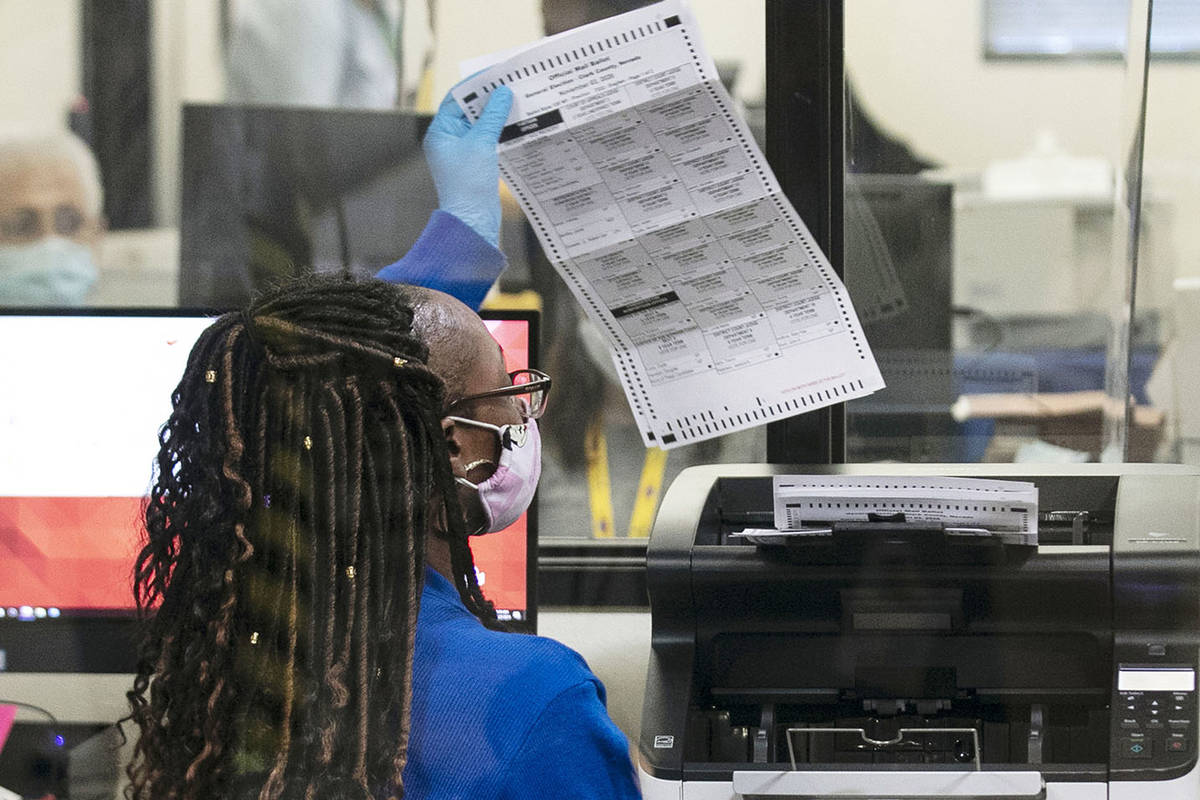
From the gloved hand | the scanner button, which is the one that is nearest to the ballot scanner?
the scanner button

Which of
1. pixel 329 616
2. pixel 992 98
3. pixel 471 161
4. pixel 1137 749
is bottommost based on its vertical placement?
pixel 1137 749

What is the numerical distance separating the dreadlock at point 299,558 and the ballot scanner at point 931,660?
263 millimetres

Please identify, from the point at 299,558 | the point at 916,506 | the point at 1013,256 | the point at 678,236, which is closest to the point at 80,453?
the point at 299,558

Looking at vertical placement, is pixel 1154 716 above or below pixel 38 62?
below

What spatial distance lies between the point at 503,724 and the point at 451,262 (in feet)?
1.84

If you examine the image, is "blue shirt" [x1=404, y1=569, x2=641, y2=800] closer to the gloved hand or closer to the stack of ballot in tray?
the stack of ballot in tray

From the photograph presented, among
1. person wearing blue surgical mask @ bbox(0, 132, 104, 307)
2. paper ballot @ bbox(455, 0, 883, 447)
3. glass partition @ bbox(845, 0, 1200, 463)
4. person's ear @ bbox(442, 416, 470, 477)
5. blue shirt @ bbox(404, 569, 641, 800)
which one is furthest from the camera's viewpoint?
person wearing blue surgical mask @ bbox(0, 132, 104, 307)

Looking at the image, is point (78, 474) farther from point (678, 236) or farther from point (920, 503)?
point (920, 503)

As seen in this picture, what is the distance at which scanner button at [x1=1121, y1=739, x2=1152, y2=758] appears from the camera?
915 mm

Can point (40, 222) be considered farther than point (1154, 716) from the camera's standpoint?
Yes

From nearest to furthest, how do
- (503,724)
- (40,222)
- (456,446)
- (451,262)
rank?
(503,724)
(456,446)
(451,262)
(40,222)

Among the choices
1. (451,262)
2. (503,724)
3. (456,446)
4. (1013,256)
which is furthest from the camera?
(1013,256)

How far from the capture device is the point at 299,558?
2.65 feet

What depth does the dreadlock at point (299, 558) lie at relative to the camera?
2.62 feet
